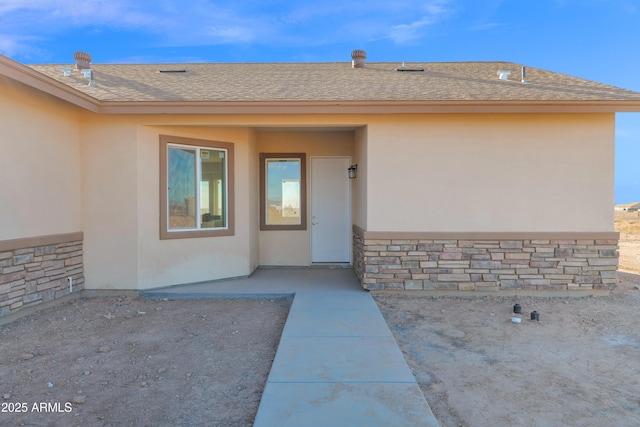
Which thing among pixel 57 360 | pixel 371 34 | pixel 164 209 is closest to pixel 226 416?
pixel 57 360

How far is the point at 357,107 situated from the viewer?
590 centimetres

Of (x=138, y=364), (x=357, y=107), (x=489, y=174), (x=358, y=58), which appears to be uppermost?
(x=358, y=58)

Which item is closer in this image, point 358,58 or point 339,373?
point 339,373

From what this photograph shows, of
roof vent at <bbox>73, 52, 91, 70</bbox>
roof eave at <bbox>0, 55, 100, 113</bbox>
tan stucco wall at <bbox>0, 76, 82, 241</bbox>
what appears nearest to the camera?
roof eave at <bbox>0, 55, 100, 113</bbox>

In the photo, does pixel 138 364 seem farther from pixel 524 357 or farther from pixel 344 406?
pixel 524 357

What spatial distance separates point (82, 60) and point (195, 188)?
4144 mm

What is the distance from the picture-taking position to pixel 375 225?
6.18m

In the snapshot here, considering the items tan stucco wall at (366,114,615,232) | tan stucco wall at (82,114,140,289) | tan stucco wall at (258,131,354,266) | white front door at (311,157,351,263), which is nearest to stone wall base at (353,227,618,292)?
tan stucco wall at (366,114,615,232)

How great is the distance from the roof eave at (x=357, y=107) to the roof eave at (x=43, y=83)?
0.89 ft

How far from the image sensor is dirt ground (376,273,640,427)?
289 centimetres

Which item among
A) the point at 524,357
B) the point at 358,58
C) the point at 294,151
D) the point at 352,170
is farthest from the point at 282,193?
the point at 524,357

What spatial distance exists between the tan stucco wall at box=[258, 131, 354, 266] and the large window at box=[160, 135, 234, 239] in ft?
4.46

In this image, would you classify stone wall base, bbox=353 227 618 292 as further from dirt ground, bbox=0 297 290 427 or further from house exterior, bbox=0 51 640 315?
dirt ground, bbox=0 297 290 427

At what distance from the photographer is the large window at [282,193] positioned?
8266 millimetres
